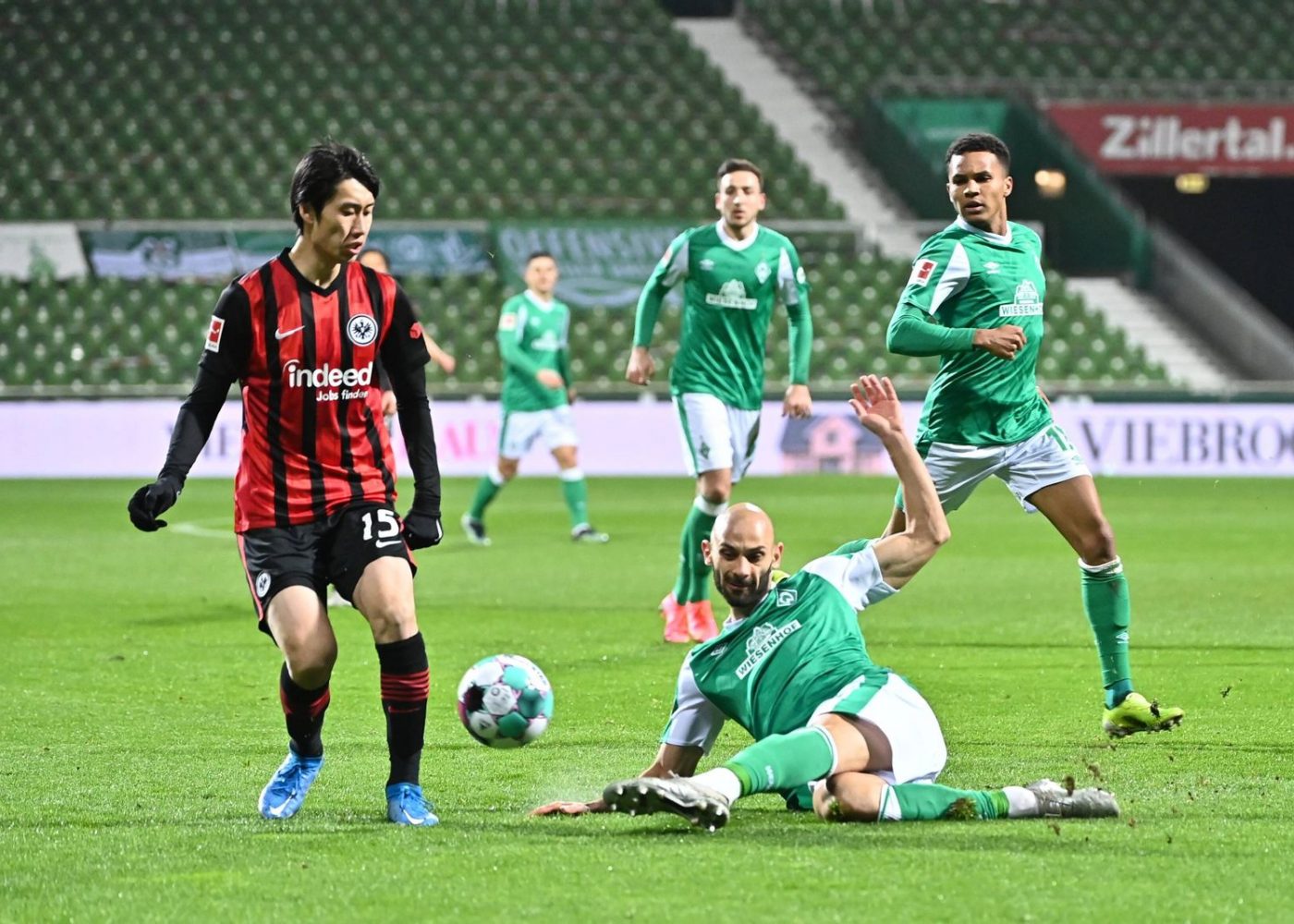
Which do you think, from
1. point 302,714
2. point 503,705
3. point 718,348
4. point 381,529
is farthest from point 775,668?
point 718,348

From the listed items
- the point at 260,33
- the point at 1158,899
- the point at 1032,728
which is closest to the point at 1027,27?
the point at 260,33

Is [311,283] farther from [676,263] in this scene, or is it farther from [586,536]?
[586,536]

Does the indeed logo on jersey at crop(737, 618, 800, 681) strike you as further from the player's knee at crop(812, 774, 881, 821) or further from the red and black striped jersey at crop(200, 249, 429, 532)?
the red and black striped jersey at crop(200, 249, 429, 532)

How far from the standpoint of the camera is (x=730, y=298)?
9195 mm

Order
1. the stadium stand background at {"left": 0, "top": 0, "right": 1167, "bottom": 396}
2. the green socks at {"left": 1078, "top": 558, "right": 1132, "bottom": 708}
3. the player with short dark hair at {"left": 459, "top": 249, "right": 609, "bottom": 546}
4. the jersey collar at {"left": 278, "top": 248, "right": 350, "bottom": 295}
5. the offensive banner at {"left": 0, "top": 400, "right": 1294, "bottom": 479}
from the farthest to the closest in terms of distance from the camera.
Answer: the stadium stand background at {"left": 0, "top": 0, "right": 1167, "bottom": 396} < the offensive banner at {"left": 0, "top": 400, "right": 1294, "bottom": 479} < the player with short dark hair at {"left": 459, "top": 249, "right": 609, "bottom": 546} < the green socks at {"left": 1078, "top": 558, "right": 1132, "bottom": 708} < the jersey collar at {"left": 278, "top": 248, "right": 350, "bottom": 295}

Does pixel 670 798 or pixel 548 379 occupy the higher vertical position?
pixel 548 379

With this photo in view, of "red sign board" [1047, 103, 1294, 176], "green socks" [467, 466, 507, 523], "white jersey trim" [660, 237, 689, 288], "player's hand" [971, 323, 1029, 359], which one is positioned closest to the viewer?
"player's hand" [971, 323, 1029, 359]

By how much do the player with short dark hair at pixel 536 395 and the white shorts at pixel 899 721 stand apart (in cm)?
964

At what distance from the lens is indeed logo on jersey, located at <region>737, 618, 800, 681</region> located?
4973 mm

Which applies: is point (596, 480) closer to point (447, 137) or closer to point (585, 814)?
point (447, 137)

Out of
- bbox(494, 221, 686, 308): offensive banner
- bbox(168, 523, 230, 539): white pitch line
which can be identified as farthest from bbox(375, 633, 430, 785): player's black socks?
bbox(494, 221, 686, 308): offensive banner

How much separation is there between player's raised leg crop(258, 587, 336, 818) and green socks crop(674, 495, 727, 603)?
3823mm

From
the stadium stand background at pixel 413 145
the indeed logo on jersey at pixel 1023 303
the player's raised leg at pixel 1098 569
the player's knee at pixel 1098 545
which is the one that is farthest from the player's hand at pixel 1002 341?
the stadium stand background at pixel 413 145

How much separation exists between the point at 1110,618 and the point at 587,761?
2.05 metres
